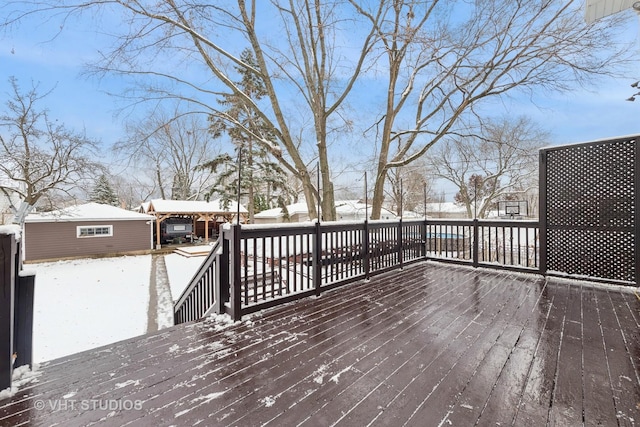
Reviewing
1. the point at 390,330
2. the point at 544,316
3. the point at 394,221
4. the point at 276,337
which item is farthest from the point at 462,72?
the point at 276,337

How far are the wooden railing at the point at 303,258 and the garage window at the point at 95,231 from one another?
41.3 ft

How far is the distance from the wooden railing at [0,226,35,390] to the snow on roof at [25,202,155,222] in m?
14.7

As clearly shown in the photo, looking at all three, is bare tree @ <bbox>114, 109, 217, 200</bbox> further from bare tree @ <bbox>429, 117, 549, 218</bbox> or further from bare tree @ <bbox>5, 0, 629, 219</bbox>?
bare tree @ <bbox>429, 117, 549, 218</bbox>

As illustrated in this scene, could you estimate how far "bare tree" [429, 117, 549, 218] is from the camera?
12.9 m

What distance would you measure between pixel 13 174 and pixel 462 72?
17.0 meters

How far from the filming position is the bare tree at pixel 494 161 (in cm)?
1295

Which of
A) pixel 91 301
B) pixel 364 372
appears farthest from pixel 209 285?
pixel 91 301

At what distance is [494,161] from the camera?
14930mm

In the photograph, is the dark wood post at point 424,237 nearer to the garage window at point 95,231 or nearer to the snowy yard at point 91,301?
the snowy yard at point 91,301

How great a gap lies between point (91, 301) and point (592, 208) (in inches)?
447

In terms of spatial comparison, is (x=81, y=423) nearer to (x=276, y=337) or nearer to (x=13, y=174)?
(x=276, y=337)

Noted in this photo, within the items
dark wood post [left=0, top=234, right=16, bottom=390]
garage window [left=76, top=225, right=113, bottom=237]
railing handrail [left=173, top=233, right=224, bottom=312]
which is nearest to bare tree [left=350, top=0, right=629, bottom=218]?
railing handrail [left=173, top=233, right=224, bottom=312]

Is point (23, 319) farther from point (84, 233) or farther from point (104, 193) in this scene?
point (104, 193)

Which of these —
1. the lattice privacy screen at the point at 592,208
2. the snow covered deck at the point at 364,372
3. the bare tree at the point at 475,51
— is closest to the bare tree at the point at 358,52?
the bare tree at the point at 475,51
